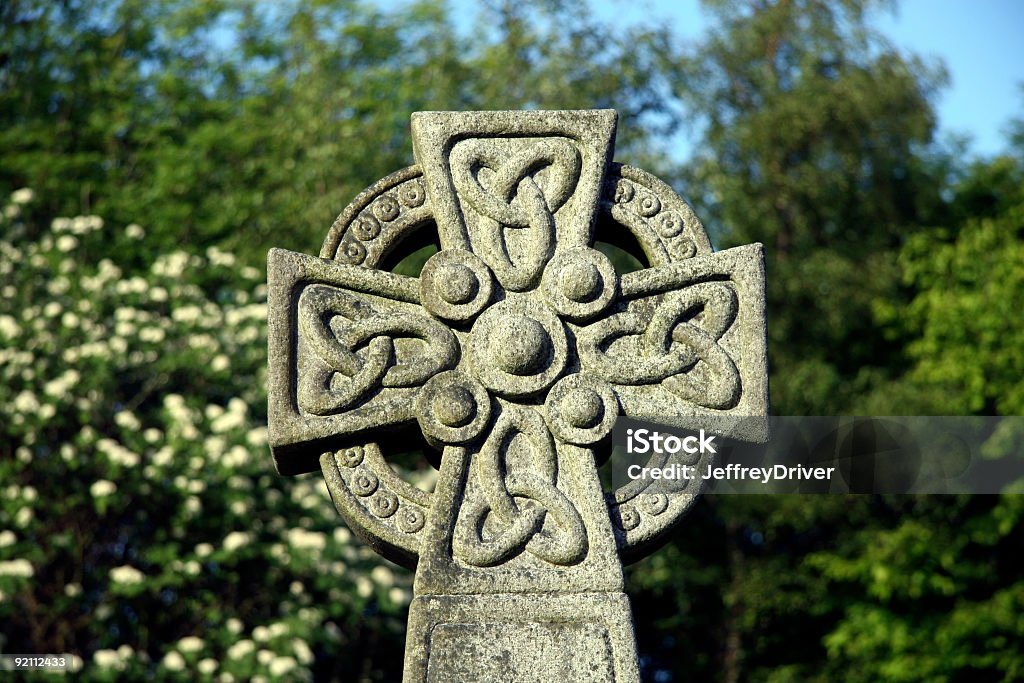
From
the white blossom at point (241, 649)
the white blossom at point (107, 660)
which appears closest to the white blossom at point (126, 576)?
the white blossom at point (107, 660)

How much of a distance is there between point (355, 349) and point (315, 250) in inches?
382

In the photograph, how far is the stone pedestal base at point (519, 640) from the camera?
11.3 ft

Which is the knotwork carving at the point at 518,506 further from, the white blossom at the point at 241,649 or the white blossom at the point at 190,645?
the white blossom at the point at 190,645

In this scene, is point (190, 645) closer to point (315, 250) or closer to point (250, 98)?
point (315, 250)

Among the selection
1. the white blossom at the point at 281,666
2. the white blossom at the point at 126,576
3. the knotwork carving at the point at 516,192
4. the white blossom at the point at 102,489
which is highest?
the knotwork carving at the point at 516,192

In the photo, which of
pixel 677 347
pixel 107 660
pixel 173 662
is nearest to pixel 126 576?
pixel 107 660

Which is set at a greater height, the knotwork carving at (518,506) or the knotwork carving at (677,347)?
the knotwork carving at (677,347)

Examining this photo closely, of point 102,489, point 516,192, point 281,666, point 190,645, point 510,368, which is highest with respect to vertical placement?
point 516,192

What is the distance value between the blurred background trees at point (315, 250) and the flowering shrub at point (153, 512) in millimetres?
28

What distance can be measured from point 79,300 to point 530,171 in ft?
24.4

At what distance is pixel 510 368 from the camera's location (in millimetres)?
3695

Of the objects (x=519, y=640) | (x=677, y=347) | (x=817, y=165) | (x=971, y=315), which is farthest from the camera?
(x=817, y=165)

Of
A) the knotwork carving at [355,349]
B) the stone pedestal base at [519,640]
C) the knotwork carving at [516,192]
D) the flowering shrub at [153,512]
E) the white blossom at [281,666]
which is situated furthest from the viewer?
the flowering shrub at [153,512]

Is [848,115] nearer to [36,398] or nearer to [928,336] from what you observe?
[928,336]
